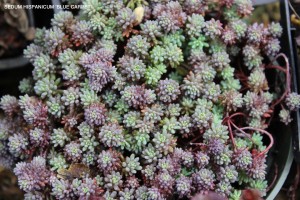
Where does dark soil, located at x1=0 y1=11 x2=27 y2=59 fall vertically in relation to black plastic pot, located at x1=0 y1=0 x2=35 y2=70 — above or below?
above

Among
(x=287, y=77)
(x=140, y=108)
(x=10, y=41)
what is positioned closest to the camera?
(x=140, y=108)

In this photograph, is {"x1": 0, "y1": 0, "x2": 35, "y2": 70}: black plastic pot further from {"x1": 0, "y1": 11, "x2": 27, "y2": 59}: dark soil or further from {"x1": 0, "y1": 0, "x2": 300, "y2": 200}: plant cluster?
{"x1": 0, "y1": 0, "x2": 300, "y2": 200}: plant cluster

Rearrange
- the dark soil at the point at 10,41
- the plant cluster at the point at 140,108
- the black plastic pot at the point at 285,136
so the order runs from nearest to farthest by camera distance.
A: the plant cluster at the point at 140,108 → the black plastic pot at the point at 285,136 → the dark soil at the point at 10,41

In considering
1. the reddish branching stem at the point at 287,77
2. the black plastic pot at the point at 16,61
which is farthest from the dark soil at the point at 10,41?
the reddish branching stem at the point at 287,77

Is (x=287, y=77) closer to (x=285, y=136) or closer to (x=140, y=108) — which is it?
(x=285, y=136)

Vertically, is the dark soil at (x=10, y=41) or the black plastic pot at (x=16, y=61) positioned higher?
the dark soil at (x=10, y=41)

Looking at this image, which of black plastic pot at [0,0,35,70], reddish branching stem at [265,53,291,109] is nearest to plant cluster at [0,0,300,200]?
reddish branching stem at [265,53,291,109]

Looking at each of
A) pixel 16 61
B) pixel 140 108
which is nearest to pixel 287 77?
pixel 140 108

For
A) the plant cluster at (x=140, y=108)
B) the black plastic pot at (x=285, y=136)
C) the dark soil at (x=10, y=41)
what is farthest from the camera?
the dark soil at (x=10, y=41)

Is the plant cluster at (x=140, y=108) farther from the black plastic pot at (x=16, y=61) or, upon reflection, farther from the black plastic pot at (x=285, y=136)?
the black plastic pot at (x=16, y=61)

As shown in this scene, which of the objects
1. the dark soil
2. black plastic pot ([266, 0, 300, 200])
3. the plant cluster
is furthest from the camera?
the dark soil
